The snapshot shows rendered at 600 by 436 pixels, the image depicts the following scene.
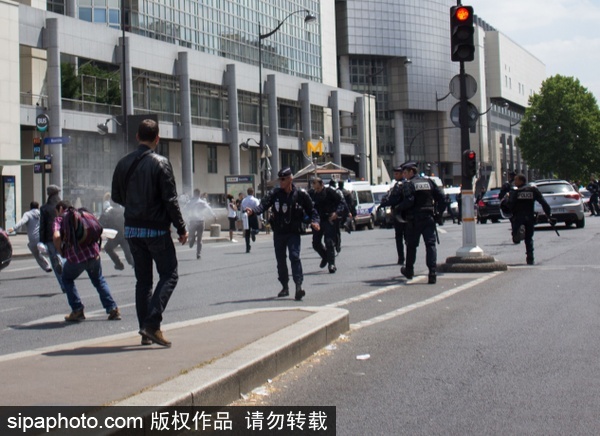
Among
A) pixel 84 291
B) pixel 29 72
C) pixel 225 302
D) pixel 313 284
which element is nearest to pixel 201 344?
pixel 225 302

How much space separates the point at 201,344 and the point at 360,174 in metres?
74.1

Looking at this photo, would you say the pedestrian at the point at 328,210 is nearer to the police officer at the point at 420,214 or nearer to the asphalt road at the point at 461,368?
the police officer at the point at 420,214

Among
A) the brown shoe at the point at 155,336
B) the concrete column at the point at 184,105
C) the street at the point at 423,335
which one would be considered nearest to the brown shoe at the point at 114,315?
the street at the point at 423,335

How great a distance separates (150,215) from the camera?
7.24 meters

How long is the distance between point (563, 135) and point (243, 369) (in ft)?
339

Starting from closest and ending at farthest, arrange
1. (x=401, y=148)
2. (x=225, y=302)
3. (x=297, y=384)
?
(x=297, y=384), (x=225, y=302), (x=401, y=148)

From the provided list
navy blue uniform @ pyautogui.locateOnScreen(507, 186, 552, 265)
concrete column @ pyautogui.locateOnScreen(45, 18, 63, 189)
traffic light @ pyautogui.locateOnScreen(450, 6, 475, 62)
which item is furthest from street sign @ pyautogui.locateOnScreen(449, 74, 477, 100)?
concrete column @ pyautogui.locateOnScreen(45, 18, 63, 189)

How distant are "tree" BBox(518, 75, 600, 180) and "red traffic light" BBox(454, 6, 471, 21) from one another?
302 ft

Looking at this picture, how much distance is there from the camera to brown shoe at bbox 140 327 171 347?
23.0ft

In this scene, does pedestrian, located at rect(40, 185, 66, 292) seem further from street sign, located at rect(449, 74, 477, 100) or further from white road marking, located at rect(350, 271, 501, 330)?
street sign, located at rect(449, 74, 477, 100)

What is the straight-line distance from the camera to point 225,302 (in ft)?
39.1

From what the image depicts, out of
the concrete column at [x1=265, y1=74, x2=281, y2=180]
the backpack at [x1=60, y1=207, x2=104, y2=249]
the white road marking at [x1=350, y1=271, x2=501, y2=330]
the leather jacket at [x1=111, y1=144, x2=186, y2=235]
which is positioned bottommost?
the white road marking at [x1=350, y1=271, x2=501, y2=330]

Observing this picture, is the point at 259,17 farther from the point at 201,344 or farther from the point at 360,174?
Answer: the point at 201,344

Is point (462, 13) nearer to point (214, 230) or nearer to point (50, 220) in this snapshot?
point (50, 220)
